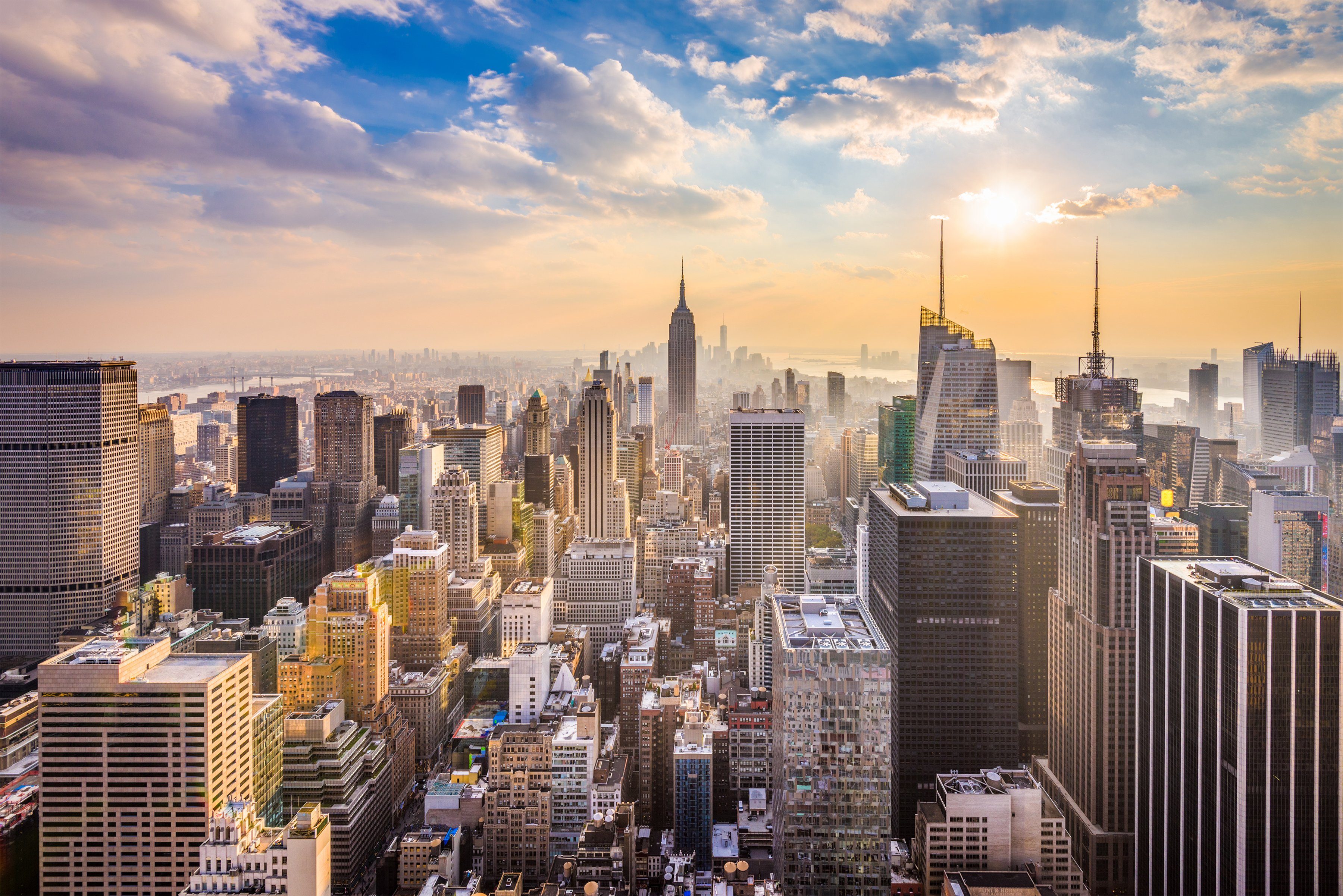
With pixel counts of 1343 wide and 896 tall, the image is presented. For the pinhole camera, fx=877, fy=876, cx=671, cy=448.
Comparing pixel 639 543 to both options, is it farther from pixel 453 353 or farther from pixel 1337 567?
pixel 1337 567

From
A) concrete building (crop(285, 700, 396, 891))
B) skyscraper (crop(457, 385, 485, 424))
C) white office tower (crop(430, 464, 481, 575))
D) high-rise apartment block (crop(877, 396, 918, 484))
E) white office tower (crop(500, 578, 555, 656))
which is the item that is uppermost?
skyscraper (crop(457, 385, 485, 424))

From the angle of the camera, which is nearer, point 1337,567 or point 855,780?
point 855,780

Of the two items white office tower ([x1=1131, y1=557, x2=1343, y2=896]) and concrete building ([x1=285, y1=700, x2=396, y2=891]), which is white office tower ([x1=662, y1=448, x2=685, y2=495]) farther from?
white office tower ([x1=1131, y1=557, x2=1343, y2=896])

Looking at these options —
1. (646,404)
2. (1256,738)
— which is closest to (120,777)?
(1256,738)

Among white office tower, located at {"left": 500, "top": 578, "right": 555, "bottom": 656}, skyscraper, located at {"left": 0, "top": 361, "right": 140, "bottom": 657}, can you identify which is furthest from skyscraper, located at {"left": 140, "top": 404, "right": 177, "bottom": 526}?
white office tower, located at {"left": 500, "top": 578, "right": 555, "bottom": 656}

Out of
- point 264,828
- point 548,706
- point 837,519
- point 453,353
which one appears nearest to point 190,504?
point 453,353
